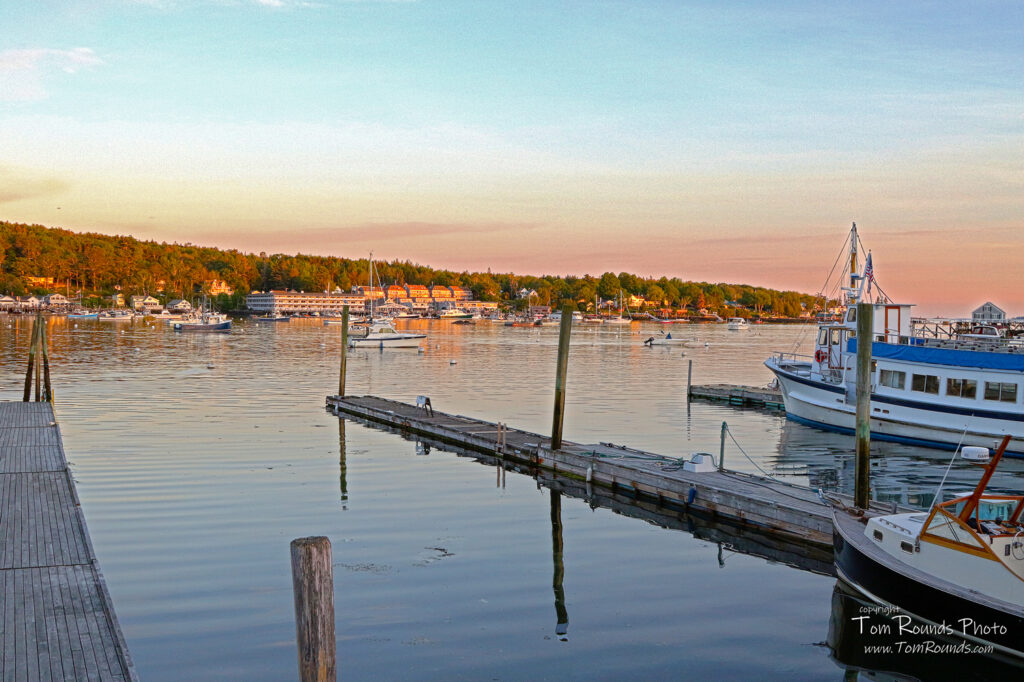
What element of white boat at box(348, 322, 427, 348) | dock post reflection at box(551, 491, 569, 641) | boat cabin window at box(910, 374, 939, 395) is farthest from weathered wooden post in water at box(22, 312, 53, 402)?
white boat at box(348, 322, 427, 348)

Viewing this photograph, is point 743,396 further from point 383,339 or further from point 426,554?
point 383,339

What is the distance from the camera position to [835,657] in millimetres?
Answer: 14180

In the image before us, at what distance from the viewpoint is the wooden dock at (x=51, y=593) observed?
35.2 ft

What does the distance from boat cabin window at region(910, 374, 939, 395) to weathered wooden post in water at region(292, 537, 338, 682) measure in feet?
105

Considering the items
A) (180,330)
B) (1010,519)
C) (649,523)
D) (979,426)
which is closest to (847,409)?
(979,426)

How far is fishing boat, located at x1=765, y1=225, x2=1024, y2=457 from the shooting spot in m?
33.4

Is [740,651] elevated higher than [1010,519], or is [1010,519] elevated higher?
[1010,519]

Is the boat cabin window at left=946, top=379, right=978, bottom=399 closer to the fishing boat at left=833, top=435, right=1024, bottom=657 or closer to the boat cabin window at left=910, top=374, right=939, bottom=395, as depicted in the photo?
the boat cabin window at left=910, top=374, right=939, bottom=395

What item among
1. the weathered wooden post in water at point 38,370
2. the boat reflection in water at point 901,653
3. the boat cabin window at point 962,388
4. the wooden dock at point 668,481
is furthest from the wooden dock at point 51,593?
the boat cabin window at point 962,388

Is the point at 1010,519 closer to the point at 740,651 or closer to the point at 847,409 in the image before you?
the point at 740,651

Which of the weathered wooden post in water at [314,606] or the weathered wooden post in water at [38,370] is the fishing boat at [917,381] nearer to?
the weathered wooden post in water at [314,606]

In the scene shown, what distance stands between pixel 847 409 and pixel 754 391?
13.6 metres

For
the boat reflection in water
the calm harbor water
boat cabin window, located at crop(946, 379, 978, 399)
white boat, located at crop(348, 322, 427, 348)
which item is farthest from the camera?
white boat, located at crop(348, 322, 427, 348)

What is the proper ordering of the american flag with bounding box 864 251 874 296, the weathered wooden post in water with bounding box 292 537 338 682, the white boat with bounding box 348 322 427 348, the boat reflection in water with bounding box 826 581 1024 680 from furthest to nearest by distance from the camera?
the white boat with bounding box 348 322 427 348 → the american flag with bounding box 864 251 874 296 → the boat reflection in water with bounding box 826 581 1024 680 → the weathered wooden post in water with bounding box 292 537 338 682
